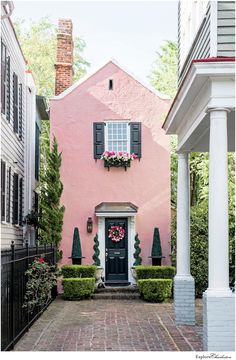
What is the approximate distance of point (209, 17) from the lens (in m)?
8.92

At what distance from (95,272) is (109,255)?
878 millimetres

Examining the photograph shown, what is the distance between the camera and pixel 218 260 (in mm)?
8188

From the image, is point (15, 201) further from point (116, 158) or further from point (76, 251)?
point (116, 158)

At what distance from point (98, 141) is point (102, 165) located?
0.76 m

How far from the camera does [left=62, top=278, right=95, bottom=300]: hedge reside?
16797 millimetres

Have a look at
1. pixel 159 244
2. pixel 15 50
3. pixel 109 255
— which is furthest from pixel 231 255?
pixel 15 50

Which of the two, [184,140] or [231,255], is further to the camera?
[231,255]

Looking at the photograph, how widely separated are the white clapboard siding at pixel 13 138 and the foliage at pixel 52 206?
719 millimetres

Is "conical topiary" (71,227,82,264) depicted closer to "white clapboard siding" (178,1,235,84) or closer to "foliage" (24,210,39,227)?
"foliage" (24,210,39,227)

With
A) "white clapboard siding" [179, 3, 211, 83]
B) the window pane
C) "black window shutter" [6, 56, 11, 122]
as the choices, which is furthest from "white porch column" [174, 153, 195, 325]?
the window pane

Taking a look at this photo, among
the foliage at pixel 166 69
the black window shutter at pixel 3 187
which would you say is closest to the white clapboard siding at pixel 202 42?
the black window shutter at pixel 3 187

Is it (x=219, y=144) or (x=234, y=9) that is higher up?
(x=234, y=9)

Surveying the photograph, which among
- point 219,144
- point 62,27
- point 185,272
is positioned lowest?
point 185,272

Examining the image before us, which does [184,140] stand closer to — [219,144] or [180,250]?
[180,250]
